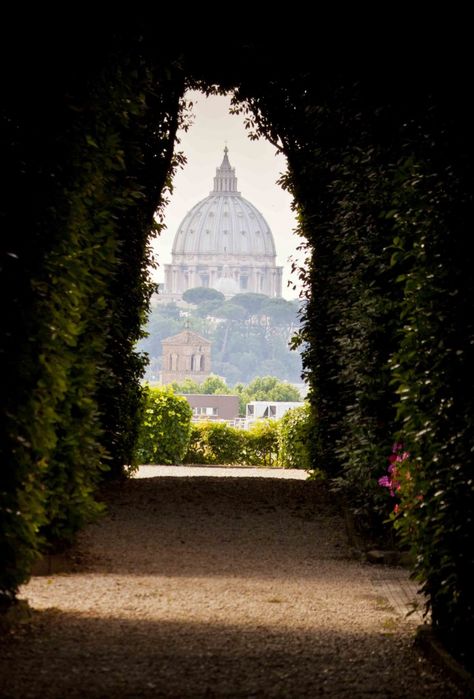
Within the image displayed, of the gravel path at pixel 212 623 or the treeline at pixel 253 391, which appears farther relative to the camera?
the treeline at pixel 253 391

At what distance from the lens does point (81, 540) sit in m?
11.2

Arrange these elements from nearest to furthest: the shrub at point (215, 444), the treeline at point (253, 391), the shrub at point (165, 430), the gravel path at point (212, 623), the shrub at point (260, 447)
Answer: the gravel path at point (212, 623)
the shrub at point (165, 430)
the shrub at point (215, 444)
the shrub at point (260, 447)
the treeline at point (253, 391)

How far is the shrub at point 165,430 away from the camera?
25016mm

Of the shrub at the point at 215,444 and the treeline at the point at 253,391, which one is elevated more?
the treeline at the point at 253,391

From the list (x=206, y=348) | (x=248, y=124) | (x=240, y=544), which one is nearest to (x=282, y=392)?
(x=206, y=348)

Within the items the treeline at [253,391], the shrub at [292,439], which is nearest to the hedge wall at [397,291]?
the shrub at [292,439]

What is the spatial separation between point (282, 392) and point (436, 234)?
108 m

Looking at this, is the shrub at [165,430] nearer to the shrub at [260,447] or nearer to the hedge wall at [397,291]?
the shrub at [260,447]

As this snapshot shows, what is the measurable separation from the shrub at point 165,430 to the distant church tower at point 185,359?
133466 mm

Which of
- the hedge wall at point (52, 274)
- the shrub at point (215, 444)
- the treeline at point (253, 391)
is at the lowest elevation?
the hedge wall at point (52, 274)

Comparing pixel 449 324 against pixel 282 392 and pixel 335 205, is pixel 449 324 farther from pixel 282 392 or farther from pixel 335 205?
pixel 282 392

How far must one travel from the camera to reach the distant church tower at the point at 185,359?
15925cm

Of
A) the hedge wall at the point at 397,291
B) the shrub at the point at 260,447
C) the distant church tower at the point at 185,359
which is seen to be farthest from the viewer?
the distant church tower at the point at 185,359

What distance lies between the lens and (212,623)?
735cm
